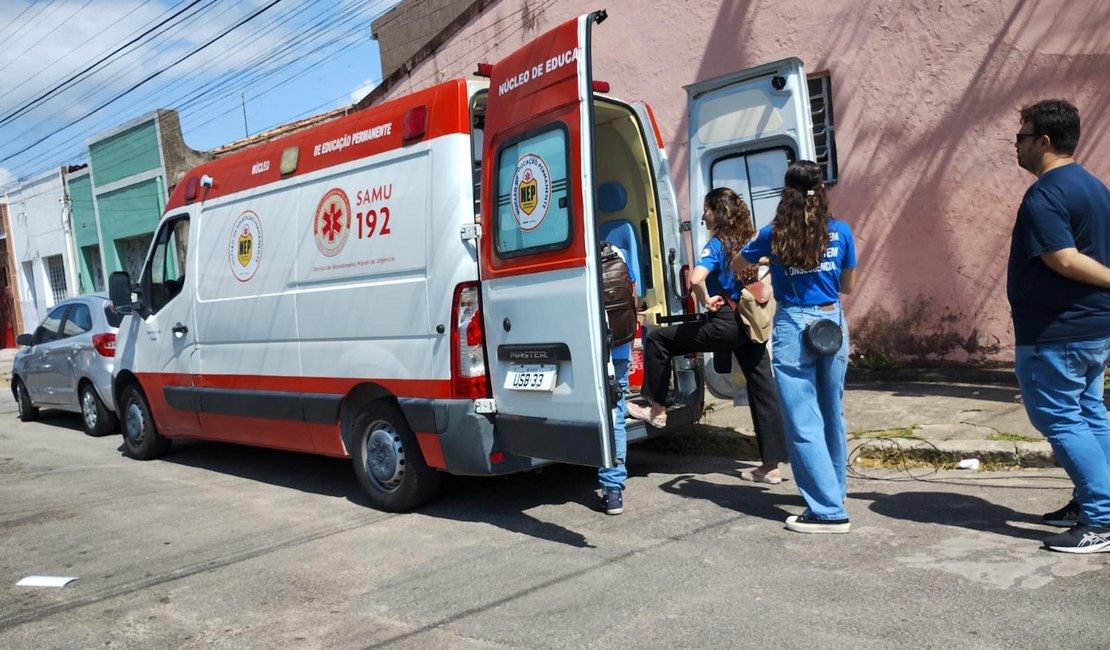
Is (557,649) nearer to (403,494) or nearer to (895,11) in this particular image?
(403,494)

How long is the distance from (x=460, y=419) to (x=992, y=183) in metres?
5.38

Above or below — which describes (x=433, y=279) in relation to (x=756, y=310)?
above

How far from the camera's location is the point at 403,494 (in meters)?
5.45

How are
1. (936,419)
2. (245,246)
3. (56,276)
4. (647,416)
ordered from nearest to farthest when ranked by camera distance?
(647,416) → (245,246) → (936,419) → (56,276)

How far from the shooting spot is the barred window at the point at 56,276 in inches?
982

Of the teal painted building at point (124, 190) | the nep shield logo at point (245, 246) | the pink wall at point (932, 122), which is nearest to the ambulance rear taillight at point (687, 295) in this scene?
the nep shield logo at point (245, 246)

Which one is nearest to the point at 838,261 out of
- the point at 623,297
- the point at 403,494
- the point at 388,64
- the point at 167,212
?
the point at 623,297

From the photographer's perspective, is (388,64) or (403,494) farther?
(388,64)

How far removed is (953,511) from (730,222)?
2001mm

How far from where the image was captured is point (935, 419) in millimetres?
6609

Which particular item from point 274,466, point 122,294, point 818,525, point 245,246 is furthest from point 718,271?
point 122,294

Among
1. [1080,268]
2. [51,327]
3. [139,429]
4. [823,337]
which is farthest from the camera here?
[51,327]

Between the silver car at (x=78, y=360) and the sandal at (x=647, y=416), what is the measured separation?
5.58m

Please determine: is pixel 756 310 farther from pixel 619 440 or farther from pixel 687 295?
pixel 619 440
